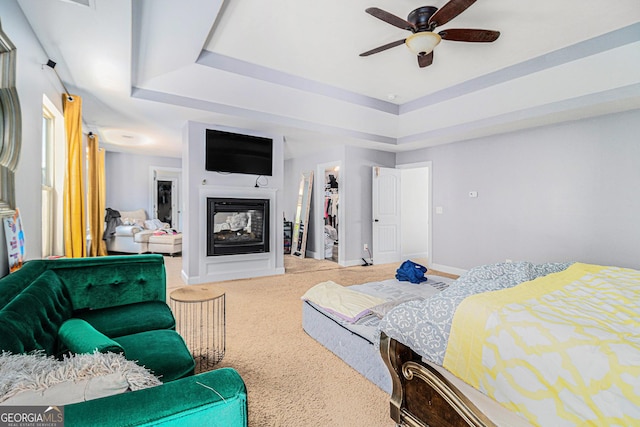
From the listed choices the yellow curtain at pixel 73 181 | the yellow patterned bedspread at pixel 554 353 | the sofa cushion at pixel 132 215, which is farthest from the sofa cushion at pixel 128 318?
the sofa cushion at pixel 132 215

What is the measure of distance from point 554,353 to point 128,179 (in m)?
8.67

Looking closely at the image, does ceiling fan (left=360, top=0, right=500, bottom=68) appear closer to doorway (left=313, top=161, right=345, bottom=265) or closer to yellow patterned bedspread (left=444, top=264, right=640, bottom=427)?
yellow patterned bedspread (left=444, top=264, right=640, bottom=427)

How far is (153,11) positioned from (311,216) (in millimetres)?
4800

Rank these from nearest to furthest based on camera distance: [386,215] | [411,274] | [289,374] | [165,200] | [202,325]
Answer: [289,374]
[202,325]
[411,274]
[386,215]
[165,200]

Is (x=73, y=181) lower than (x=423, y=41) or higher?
lower

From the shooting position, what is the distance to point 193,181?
4312 mm

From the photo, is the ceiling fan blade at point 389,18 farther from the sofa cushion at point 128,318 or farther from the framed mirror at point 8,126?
the sofa cushion at point 128,318

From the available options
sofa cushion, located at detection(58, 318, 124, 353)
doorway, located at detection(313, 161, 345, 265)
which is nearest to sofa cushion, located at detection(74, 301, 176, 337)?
sofa cushion, located at detection(58, 318, 124, 353)

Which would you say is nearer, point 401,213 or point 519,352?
point 519,352

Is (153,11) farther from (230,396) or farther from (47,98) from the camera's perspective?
(230,396)

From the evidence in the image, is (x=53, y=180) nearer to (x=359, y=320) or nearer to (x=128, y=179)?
(x=359, y=320)

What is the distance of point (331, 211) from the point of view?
7.41 meters

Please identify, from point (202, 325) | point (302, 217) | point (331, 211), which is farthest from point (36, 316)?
point (331, 211)

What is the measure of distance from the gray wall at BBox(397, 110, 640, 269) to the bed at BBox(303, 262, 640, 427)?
2501 mm
